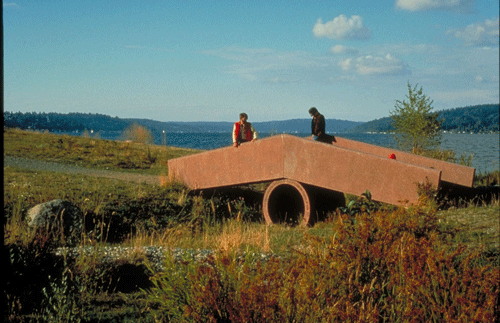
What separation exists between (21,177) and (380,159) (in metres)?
8.83

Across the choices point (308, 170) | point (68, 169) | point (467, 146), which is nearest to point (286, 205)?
point (308, 170)

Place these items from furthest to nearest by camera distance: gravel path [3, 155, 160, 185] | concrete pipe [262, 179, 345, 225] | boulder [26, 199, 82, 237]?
1. gravel path [3, 155, 160, 185]
2. concrete pipe [262, 179, 345, 225]
3. boulder [26, 199, 82, 237]

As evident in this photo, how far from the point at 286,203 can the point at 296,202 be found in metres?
0.36

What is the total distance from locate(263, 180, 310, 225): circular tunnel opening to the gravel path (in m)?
4.15

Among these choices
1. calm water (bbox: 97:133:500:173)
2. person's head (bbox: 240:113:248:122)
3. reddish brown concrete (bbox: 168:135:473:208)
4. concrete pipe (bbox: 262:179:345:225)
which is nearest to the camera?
reddish brown concrete (bbox: 168:135:473:208)

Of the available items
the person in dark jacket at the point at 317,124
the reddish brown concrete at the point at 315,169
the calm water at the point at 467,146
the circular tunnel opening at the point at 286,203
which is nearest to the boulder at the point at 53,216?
the reddish brown concrete at the point at 315,169

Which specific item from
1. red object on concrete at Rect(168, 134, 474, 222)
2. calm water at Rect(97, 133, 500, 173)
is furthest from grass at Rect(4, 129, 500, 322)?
calm water at Rect(97, 133, 500, 173)

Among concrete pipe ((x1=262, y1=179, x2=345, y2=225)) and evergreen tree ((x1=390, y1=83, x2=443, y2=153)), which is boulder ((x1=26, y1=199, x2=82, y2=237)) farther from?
evergreen tree ((x1=390, y1=83, x2=443, y2=153))

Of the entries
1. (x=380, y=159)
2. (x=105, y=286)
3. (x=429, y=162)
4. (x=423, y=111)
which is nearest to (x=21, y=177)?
(x=105, y=286)

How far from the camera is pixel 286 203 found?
38.0 ft

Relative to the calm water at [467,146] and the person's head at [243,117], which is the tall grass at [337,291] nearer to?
the person's head at [243,117]

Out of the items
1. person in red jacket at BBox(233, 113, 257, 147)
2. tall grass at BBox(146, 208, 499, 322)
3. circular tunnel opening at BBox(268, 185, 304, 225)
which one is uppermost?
person in red jacket at BBox(233, 113, 257, 147)

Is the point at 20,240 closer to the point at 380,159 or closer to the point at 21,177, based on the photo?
the point at 380,159

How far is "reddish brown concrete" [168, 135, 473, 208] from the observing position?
845cm
